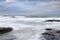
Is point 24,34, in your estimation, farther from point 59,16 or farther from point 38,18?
point 59,16

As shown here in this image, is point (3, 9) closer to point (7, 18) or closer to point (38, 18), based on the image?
point (7, 18)

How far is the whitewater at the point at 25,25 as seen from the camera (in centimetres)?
110

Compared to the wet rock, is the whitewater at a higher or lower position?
higher

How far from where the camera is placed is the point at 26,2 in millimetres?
1147

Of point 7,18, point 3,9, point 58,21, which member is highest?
point 3,9

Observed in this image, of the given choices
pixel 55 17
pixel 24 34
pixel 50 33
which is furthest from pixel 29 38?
pixel 55 17

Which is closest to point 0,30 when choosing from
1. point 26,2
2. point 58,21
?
point 26,2

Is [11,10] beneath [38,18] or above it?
above

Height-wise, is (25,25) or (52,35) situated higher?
(25,25)

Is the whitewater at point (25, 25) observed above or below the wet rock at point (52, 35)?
above

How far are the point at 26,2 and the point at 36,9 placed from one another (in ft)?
0.45

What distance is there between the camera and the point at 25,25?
1.13 m

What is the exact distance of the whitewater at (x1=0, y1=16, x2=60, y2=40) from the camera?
3.62ft

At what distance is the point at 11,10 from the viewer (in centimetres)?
115
